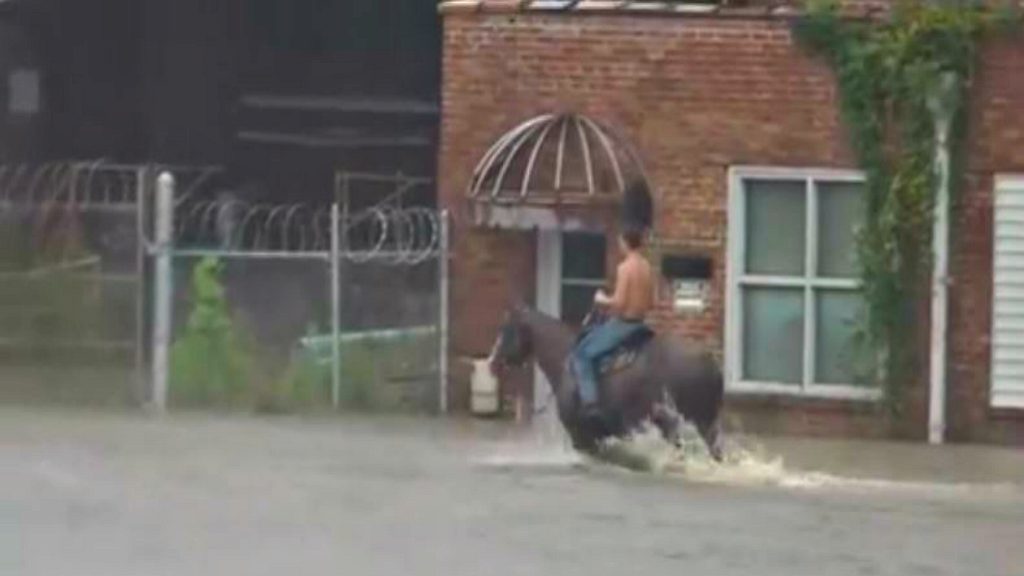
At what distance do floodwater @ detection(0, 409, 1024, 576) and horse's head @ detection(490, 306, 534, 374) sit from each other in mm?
778

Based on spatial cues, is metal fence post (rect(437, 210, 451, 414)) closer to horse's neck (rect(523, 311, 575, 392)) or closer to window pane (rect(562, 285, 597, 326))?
window pane (rect(562, 285, 597, 326))

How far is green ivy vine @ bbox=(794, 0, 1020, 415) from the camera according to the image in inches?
1061

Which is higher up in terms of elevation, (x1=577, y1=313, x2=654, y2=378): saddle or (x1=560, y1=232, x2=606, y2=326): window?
(x1=560, y1=232, x2=606, y2=326): window

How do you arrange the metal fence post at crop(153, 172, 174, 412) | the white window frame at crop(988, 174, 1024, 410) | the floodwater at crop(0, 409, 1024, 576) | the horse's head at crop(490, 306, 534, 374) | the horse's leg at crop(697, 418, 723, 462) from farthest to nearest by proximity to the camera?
the metal fence post at crop(153, 172, 174, 412), the white window frame at crop(988, 174, 1024, 410), the horse's head at crop(490, 306, 534, 374), the horse's leg at crop(697, 418, 723, 462), the floodwater at crop(0, 409, 1024, 576)

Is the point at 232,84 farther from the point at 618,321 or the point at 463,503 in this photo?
the point at 463,503

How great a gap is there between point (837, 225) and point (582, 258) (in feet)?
8.23

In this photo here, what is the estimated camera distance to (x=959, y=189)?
88.9ft

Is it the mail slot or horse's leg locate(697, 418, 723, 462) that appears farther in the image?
the mail slot

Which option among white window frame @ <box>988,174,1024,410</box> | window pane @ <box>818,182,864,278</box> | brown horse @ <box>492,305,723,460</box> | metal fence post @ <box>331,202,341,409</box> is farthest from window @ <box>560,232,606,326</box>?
brown horse @ <box>492,305,723,460</box>

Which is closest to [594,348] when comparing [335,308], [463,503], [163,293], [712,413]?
[712,413]

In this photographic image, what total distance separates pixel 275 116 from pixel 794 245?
10492 millimetres

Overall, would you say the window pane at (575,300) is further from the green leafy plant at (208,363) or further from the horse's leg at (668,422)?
the horse's leg at (668,422)

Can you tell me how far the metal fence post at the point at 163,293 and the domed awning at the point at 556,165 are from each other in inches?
110

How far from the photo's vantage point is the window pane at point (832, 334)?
90.1 ft
